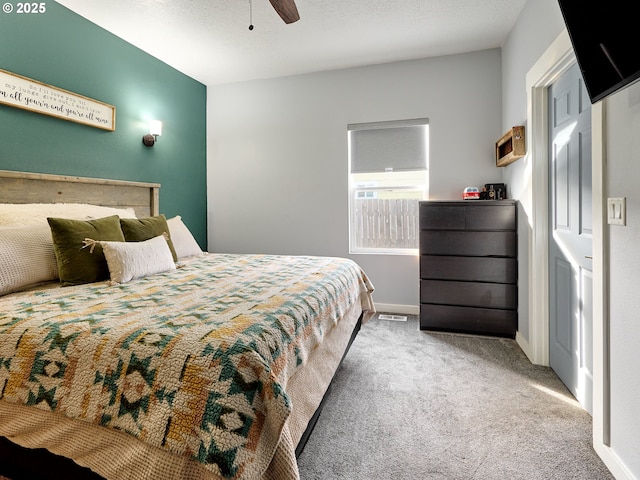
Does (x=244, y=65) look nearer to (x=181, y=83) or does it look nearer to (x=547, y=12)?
(x=181, y=83)

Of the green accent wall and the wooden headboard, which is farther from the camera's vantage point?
the green accent wall

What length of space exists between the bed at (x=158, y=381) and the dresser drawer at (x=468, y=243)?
6.18 feet

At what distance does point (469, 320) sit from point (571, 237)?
1318mm

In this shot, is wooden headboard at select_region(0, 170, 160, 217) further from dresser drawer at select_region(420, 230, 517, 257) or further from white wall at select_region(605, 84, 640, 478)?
white wall at select_region(605, 84, 640, 478)

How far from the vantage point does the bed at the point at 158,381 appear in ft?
3.04

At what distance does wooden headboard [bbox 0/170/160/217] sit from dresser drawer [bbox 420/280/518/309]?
111 inches

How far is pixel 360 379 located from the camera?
2.28m

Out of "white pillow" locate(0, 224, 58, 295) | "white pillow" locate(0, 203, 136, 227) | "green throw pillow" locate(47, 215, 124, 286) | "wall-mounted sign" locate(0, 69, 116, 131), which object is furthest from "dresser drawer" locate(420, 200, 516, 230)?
"wall-mounted sign" locate(0, 69, 116, 131)

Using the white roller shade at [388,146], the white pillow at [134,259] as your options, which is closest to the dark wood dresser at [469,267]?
the white roller shade at [388,146]

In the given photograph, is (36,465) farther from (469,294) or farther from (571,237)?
(469,294)

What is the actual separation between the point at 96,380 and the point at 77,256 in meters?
1.14

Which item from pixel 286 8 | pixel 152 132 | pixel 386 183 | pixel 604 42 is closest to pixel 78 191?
pixel 152 132

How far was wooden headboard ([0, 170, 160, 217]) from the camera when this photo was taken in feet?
7.52

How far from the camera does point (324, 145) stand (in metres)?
3.97
